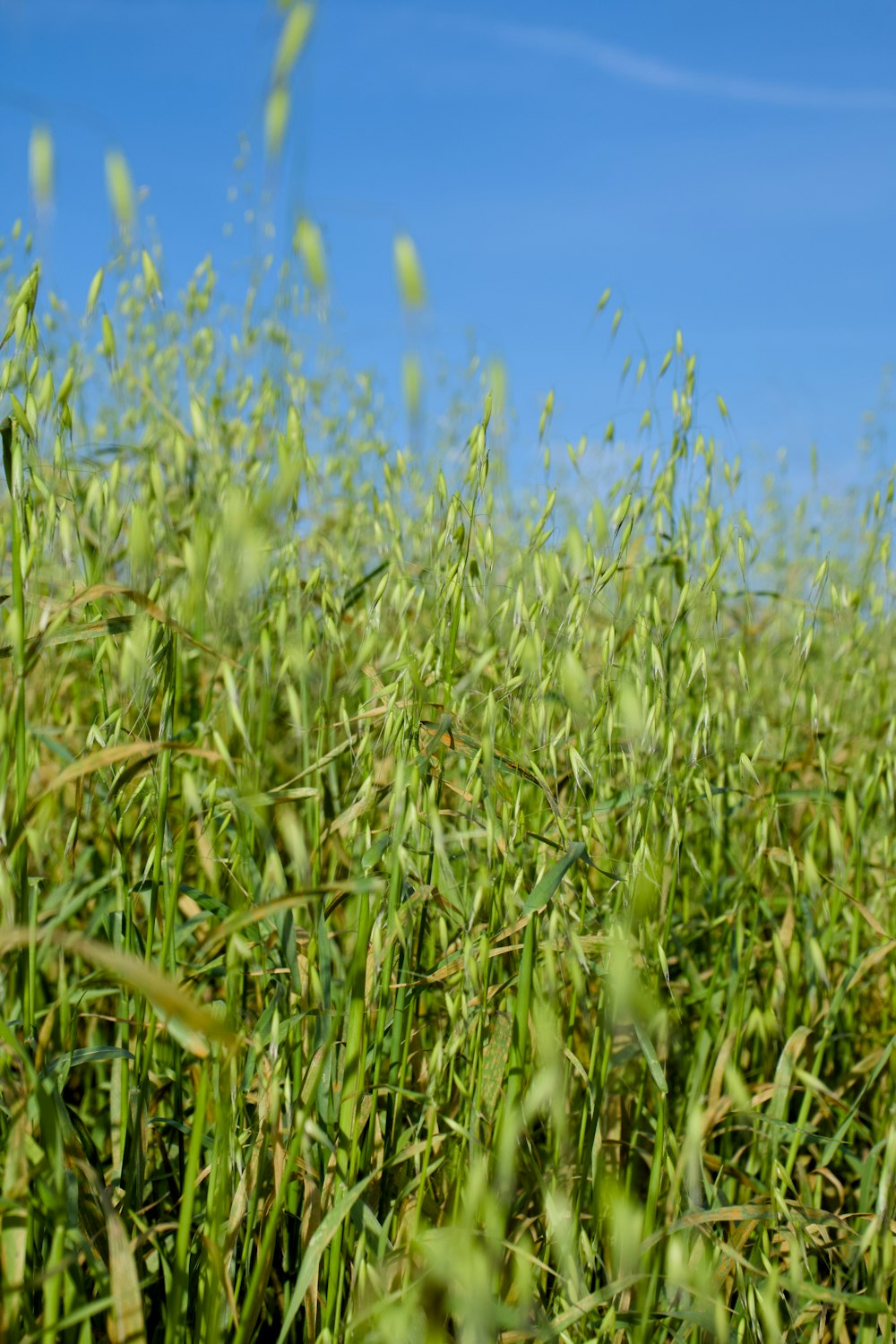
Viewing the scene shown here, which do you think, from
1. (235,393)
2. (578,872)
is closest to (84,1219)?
(578,872)

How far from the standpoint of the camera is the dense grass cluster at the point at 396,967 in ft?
2.56

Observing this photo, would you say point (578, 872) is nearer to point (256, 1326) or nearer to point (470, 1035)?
point (470, 1035)

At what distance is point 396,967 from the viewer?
107 cm

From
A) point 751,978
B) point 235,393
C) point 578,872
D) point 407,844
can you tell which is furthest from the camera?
point 235,393

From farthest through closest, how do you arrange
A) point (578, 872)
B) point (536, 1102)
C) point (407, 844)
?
1. point (578, 872)
2. point (407, 844)
3. point (536, 1102)

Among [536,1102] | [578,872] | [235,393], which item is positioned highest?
[235,393]

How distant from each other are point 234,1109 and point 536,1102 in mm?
268

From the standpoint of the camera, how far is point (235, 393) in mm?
2176

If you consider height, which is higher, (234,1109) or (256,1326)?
(234,1109)

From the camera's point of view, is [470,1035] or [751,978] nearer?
[470,1035]

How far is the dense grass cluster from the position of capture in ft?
2.56

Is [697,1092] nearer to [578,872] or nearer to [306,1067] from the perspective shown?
[578,872]

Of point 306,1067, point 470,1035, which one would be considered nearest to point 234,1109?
point 306,1067

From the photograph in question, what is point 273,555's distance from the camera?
1.09 metres
